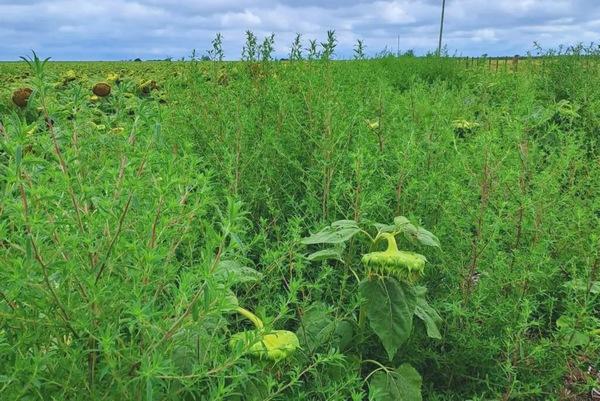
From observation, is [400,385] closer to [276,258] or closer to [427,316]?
[427,316]

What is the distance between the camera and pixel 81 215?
141cm

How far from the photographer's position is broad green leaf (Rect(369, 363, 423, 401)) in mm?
1799

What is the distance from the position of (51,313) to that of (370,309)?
0.81 meters

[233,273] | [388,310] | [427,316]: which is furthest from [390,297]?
[233,273]

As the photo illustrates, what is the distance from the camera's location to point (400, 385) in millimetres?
1815

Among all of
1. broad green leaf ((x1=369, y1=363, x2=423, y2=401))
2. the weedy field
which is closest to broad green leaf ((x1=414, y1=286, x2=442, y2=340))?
the weedy field

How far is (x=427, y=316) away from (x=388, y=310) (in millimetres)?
205

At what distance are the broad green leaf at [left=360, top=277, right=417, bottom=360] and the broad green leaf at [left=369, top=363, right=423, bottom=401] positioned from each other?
3.5 inches

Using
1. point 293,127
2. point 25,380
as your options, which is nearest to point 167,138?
point 293,127

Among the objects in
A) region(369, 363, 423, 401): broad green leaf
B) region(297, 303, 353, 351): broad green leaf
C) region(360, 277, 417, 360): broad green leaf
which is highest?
region(360, 277, 417, 360): broad green leaf

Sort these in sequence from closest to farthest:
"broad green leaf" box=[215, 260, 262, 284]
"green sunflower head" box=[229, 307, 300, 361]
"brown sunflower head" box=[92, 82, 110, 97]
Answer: "broad green leaf" box=[215, 260, 262, 284] → "green sunflower head" box=[229, 307, 300, 361] → "brown sunflower head" box=[92, 82, 110, 97]

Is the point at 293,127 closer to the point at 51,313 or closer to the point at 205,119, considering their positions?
the point at 205,119

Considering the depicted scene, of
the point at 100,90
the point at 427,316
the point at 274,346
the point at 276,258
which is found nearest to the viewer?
the point at 274,346

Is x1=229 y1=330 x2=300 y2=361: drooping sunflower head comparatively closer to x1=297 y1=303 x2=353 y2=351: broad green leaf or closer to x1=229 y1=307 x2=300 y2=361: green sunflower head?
x1=229 y1=307 x2=300 y2=361: green sunflower head
